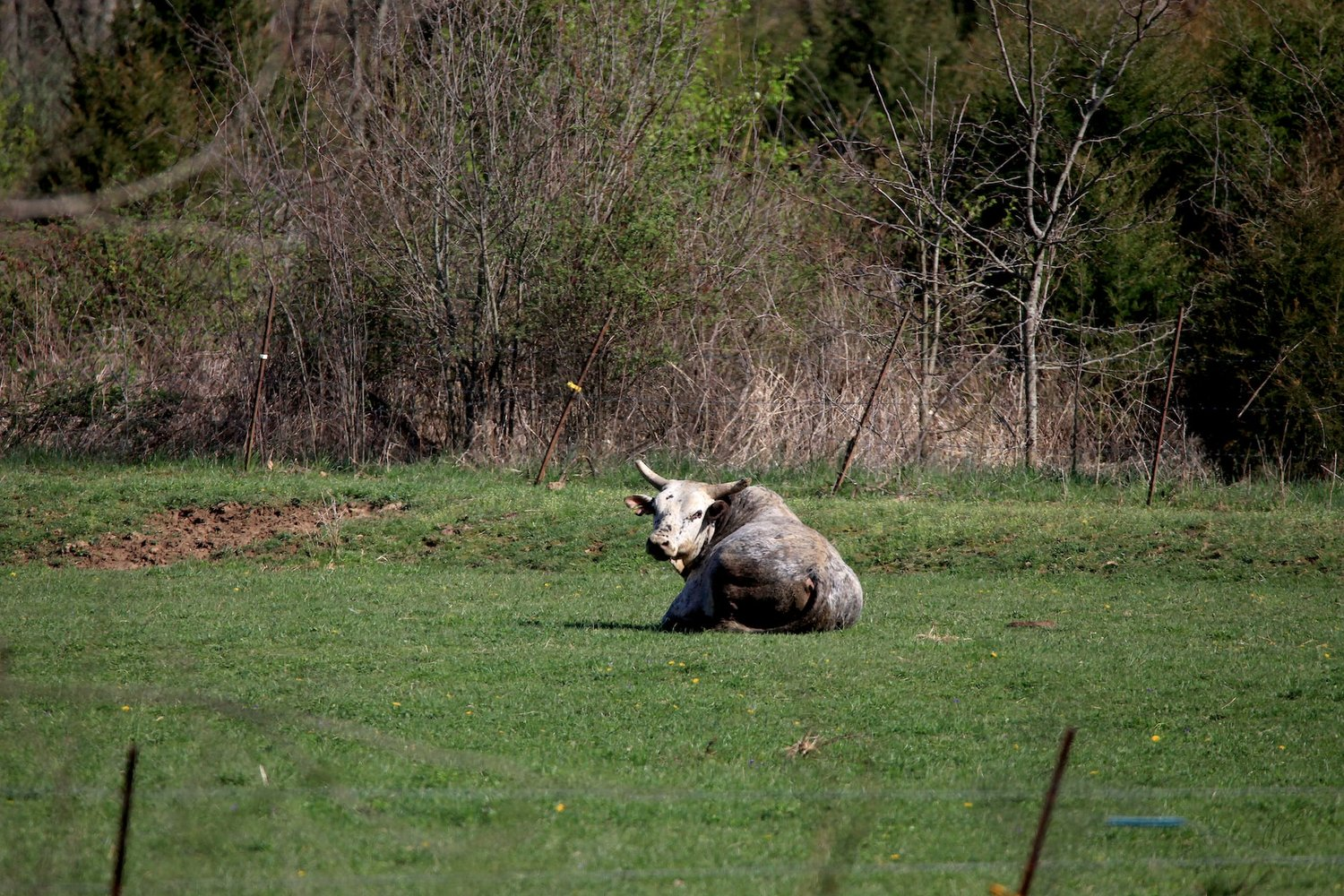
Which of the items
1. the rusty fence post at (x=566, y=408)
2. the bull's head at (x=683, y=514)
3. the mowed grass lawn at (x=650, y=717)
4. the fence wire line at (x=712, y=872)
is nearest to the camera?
the fence wire line at (x=712, y=872)

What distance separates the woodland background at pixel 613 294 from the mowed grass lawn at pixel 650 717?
5.33 m

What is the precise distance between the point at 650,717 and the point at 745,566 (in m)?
2.76

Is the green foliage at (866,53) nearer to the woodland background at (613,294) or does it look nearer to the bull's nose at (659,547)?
the woodland background at (613,294)

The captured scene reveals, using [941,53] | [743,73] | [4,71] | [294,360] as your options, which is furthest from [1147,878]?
[941,53]

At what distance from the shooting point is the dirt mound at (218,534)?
1566cm

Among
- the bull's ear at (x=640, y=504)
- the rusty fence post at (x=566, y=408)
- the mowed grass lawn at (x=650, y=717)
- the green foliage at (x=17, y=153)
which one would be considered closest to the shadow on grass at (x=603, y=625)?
the mowed grass lawn at (x=650, y=717)

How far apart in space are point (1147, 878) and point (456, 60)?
64.8 feet

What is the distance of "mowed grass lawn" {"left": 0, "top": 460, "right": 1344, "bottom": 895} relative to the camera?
5.57m

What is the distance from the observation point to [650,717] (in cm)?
808

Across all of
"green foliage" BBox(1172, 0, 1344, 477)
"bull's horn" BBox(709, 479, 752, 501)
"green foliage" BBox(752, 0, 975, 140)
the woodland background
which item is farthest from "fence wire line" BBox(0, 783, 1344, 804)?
"green foliage" BBox(752, 0, 975, 140)

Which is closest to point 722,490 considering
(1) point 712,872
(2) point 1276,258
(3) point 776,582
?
(3) point 776,582

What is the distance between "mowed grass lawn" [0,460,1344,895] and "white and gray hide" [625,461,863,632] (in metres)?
0.30

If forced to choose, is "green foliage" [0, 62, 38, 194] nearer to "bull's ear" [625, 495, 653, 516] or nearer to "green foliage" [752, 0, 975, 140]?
"bull's ear" [625, 495, 653, 516]

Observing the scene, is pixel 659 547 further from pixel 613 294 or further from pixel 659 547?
pixel 613 294
